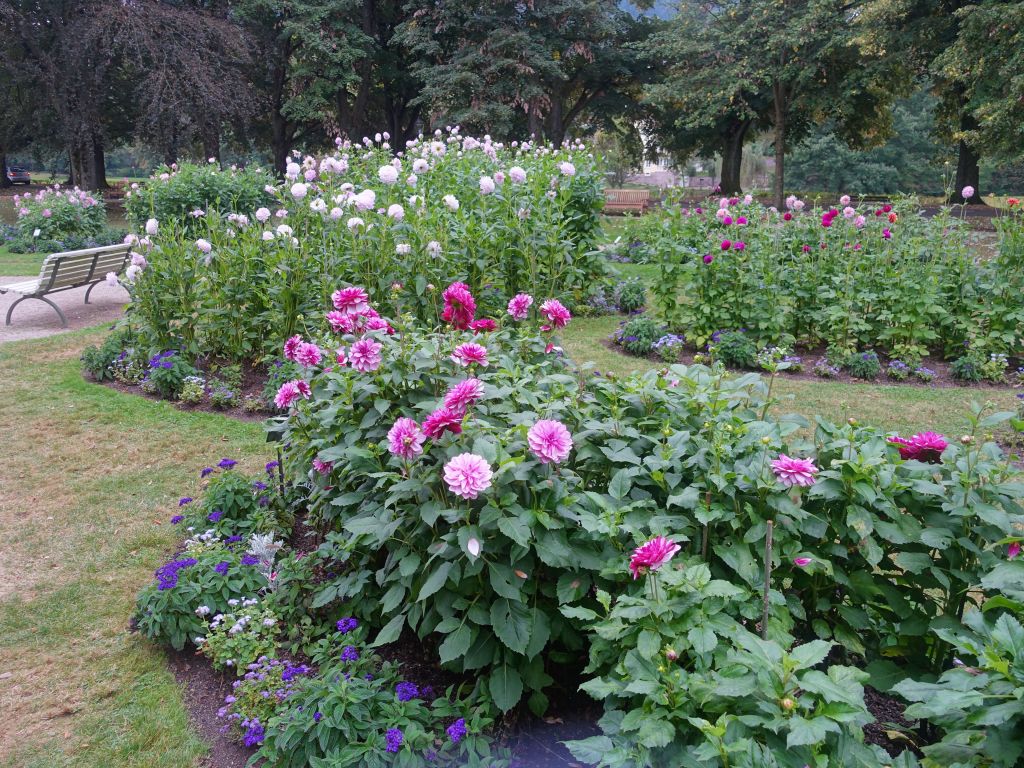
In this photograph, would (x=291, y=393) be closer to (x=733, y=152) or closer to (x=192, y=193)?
(x=192, y=193)

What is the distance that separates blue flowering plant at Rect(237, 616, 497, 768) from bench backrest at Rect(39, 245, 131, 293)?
675 cm

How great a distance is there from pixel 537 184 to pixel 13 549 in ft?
16.5

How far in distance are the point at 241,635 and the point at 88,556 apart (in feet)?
4.42

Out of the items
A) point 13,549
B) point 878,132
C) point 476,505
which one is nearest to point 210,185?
point 13,549

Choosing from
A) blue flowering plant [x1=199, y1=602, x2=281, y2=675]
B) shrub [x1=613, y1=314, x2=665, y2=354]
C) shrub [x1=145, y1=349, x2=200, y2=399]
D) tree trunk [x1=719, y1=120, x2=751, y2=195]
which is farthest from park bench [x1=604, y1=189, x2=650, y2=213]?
blue flowering plant [x1=199, y1=602, x2=281, y2=675]

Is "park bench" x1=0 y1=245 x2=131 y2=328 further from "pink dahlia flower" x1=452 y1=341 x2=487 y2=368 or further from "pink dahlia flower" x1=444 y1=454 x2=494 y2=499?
"pink dahlia flower" x1=444 y1=454 x2=494 y2=499

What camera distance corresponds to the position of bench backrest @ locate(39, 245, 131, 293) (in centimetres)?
761

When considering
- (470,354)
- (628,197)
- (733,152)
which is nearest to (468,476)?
(470,354)

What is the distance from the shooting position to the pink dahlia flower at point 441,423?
204 centimetres

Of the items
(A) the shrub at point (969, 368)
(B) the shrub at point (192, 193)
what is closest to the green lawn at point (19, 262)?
(B) the shrub at point (192, 193)

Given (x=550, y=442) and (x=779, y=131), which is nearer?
(x=550, y=442)

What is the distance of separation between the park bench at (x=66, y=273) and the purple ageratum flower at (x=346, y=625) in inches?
261

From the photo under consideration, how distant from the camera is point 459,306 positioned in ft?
9.21

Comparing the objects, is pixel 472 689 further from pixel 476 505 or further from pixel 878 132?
pixel 878 132
